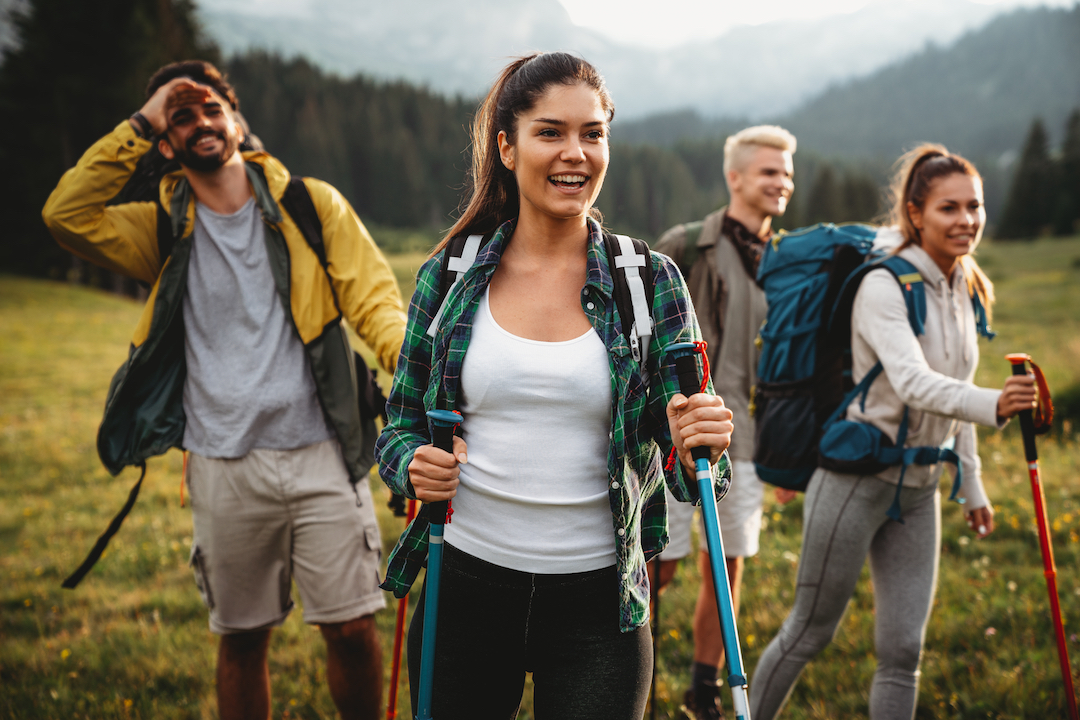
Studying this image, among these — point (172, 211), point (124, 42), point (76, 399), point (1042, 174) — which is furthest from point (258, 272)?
point (1042, 174)

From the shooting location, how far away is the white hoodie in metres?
3.22

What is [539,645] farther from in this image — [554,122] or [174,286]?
[174,286]

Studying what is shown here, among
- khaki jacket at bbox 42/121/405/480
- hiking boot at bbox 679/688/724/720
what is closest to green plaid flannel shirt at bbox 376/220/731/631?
khaki jacket at bbox 42/121/405/480

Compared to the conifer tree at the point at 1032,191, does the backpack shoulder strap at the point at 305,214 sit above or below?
below

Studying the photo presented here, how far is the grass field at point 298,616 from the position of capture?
441cm

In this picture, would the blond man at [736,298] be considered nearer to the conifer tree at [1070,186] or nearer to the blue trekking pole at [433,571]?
the blue trekking pole at [433,571]

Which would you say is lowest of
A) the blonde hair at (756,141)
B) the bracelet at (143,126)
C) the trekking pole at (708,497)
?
the trekking pole at (708,497)

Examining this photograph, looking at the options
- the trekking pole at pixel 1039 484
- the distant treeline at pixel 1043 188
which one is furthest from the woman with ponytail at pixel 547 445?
the distant treeline at pixel 1043 188

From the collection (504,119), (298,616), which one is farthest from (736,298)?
(298,616)

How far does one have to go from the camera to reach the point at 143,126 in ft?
11.6

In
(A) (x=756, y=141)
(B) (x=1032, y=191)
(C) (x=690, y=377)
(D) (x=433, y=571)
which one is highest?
(B) (x=1032, y=191)

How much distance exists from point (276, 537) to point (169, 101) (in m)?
2.18

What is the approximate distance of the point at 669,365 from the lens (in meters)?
2.26

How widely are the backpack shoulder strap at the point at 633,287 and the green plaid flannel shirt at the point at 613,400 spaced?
26 millimetres
